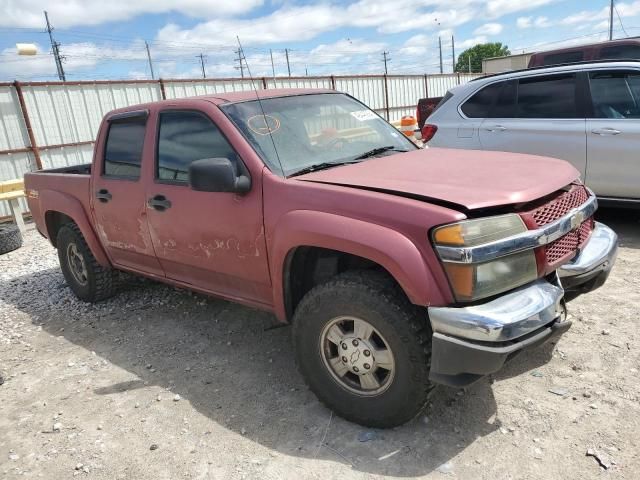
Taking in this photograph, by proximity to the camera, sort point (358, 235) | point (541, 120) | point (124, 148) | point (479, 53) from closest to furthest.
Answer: point (358, 235) → point (124, 148) → point (541, 120) → point (479, 53)

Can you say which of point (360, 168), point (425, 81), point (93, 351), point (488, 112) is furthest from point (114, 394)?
point (425, 81)

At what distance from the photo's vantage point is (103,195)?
4355 mm

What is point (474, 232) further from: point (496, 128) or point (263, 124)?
point (496, 128)

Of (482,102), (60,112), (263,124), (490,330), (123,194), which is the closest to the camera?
(490,330)

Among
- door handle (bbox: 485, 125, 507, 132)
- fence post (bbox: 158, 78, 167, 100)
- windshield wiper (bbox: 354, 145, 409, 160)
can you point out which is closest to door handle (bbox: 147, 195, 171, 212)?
windshield wiper (bbox: 354, 145, 409, 160)

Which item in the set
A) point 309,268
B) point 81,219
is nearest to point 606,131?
point 309,268

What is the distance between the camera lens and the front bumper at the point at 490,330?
2254 mm

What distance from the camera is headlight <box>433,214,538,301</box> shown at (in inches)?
90.6

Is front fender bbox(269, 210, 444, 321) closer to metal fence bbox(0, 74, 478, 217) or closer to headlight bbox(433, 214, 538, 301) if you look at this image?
headlight bbox(433, 214, 538, 301)

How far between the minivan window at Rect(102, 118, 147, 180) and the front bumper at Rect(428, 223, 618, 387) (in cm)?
276

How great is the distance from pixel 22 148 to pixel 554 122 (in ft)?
30.7

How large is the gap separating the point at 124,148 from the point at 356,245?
2.62 m

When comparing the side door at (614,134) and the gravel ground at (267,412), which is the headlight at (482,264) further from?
the side door at (614,134)

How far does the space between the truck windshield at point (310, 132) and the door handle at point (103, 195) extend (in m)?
1.53
